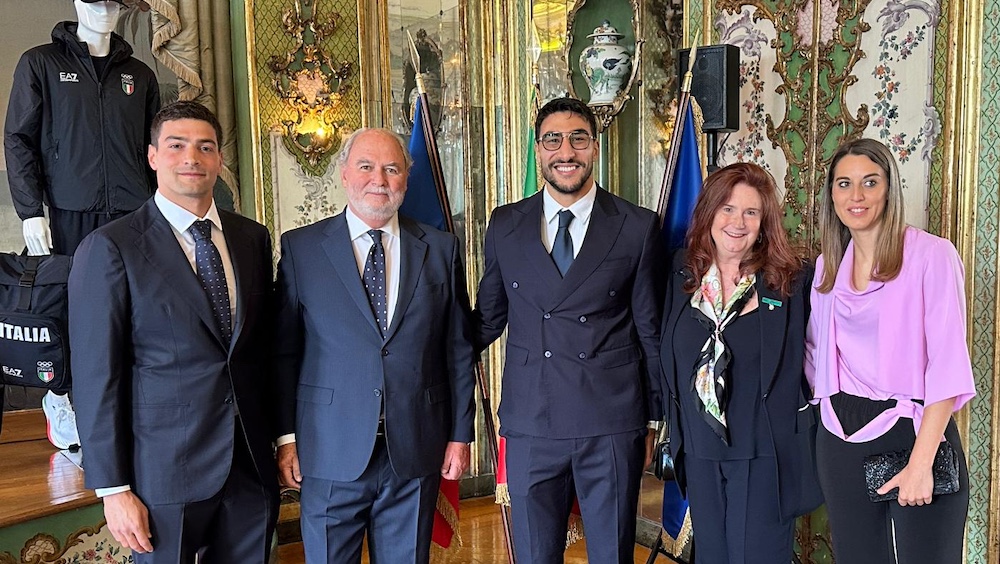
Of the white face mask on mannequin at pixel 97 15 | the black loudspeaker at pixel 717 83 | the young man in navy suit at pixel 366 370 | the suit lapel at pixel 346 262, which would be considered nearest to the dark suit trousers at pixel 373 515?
the young man in navy suit at pixel 366 370

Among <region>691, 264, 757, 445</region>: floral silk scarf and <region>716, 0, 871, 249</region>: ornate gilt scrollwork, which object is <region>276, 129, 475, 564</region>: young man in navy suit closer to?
<region>691, 264, 757, 445</region>: floral silk scarf

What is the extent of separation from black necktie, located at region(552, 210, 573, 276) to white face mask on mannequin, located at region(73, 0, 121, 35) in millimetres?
2172

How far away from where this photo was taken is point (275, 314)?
94.3 inches

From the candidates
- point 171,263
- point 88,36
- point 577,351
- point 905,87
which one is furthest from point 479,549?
point 88,36

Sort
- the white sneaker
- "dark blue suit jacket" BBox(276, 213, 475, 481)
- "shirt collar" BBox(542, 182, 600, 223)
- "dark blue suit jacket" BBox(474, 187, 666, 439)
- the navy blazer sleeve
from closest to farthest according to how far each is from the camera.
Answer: the navy blazer sleeve
"dark blue suit jacket" BBox(276, 213, 475, 481)
"dark blue suit jacket" BBox(474, 187, 666, 439)
"shirt collar" BBox(542, 182, 600, 223)
the white sneaker

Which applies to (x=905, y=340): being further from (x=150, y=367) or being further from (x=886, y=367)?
(x=150, y=367)

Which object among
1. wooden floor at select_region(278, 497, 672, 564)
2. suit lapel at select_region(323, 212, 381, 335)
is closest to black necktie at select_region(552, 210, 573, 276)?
suit lapel at select_region(323, 212, 381, 335)

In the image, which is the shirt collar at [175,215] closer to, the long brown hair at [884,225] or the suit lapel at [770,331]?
the suit lapel at [770,331]

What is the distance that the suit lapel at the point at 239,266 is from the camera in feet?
7.04

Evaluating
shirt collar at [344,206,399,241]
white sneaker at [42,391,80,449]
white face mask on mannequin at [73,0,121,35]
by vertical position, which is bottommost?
white sneaker at [42,391,80,449]

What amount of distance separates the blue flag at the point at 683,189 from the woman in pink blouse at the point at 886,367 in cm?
94

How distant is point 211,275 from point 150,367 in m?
0.28

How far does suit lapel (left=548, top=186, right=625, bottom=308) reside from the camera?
97.0 inches

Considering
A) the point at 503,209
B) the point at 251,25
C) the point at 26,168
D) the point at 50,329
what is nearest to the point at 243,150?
the point at 251,25
